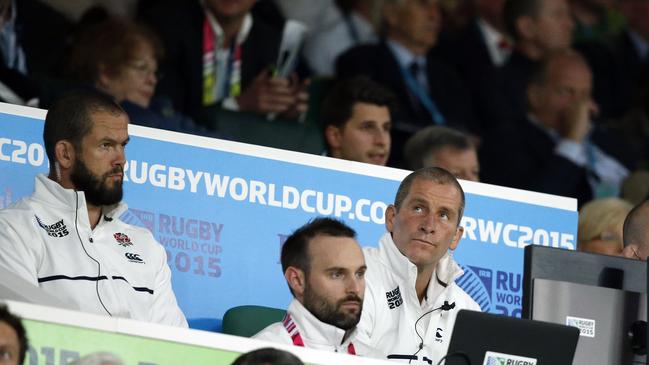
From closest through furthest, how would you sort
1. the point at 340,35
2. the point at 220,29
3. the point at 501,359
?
the point at 501,359, the point at 220,29, the point at 340,35

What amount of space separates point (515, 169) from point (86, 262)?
427 cm

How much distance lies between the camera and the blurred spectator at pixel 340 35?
9938 millimetres

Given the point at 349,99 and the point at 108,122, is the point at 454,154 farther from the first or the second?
the point at 108,122

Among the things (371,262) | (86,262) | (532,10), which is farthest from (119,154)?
(532,10)

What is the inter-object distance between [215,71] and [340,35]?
1396 mm

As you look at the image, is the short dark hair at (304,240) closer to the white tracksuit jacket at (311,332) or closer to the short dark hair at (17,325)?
the white tracksuit jacket at (311,332)

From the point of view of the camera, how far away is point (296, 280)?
5.98 meters

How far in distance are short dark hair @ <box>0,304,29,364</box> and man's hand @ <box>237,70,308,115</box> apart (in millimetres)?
3919

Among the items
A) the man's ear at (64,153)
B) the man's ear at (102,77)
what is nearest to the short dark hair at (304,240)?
the man's ear at (64,153)

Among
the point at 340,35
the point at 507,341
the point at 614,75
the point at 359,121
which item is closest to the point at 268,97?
the point at 359,121

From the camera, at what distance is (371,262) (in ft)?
21.5

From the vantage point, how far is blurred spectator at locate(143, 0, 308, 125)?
8695 mm

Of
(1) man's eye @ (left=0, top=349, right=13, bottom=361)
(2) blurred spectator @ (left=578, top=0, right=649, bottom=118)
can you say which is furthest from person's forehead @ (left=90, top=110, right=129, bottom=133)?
(2) blurred spectator @ (left=578, top=0, right=649, bottom=118)

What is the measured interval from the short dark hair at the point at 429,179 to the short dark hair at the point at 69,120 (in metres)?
1.28
